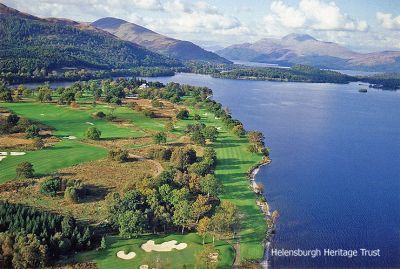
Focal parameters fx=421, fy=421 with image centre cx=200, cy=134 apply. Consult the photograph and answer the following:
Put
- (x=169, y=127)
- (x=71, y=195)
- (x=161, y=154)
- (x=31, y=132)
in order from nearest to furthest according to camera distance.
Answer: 1. (x=71, y=195)
2. (x=161, y=154)
3. (x=31, y=132)
4. (x=169, y=127)

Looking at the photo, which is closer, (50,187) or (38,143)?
(50,187)

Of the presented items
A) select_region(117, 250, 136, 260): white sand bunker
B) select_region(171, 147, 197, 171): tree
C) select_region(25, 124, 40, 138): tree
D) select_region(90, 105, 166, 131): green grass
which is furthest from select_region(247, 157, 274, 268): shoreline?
select_region(25, 124, 40, 138): tree

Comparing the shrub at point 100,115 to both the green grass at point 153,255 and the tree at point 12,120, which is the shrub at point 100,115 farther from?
the green grass at point 153,255

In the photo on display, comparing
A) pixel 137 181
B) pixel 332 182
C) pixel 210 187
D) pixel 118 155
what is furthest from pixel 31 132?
pixel 332 182

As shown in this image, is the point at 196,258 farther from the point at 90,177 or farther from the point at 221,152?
the point at 221,152

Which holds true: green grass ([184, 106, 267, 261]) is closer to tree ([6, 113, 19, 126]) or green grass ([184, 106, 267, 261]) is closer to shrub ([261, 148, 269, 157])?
shrub ([261, 148, 269, 157])

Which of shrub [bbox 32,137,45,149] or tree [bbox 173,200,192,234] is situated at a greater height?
shrub [bbox 32,137,45,149]

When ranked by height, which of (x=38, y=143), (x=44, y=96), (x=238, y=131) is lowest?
(x=38, y=143)

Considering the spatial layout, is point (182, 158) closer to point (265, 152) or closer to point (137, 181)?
point (137, 181)
